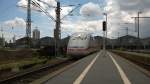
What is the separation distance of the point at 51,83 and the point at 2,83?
89.7 inches

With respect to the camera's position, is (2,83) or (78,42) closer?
(2,83)

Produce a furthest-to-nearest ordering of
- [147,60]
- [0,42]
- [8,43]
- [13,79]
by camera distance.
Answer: [8,43] < [0,42] < [147,60] < [13,79]

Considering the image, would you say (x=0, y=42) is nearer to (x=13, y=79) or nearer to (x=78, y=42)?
(x=78, y=42)

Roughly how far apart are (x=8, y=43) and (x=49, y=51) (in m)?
133

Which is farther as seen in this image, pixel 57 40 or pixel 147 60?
pixel 57 40

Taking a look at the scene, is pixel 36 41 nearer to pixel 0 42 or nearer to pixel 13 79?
pixel 0 42

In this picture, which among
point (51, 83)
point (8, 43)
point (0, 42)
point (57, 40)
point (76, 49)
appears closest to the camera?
point (51, 83)

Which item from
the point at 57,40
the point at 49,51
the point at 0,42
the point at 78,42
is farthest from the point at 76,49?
the point at 0,42

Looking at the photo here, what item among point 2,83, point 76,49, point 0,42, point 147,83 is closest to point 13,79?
point 2,83

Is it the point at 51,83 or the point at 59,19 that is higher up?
the point at 59,19

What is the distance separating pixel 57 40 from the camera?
141ft

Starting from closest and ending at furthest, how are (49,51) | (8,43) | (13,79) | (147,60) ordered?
(13,79) < (147,60) < (49,51) < (8,43)

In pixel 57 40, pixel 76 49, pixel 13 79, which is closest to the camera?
pixel 13 79

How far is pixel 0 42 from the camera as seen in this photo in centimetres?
14138
